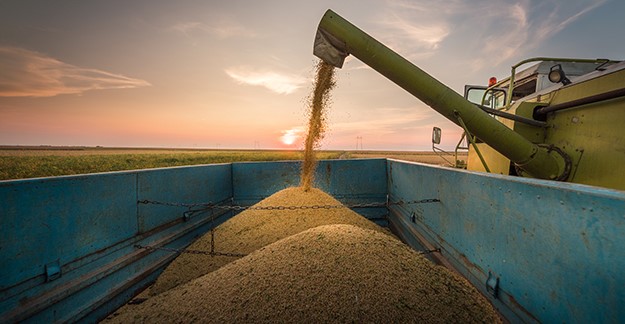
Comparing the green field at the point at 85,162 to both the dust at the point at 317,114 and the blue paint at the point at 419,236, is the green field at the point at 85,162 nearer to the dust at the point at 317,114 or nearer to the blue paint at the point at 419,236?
the dust at the point at 317,114

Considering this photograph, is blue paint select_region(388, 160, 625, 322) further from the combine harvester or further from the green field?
the green field

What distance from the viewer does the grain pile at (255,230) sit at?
127 inches

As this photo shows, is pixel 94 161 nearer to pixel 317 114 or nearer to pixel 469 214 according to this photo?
pixel 317 114

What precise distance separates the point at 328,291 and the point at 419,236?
1.99 meters

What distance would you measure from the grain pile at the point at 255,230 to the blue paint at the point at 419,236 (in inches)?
8.5

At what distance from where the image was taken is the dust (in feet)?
13.8

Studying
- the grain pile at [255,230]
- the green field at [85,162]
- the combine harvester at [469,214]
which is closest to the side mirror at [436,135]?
the combine harvester at [469,214]

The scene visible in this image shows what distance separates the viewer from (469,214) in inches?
88.9

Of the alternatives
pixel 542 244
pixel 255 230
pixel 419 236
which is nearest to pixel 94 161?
pixel 255 230

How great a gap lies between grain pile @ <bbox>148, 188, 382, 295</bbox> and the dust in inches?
22.9

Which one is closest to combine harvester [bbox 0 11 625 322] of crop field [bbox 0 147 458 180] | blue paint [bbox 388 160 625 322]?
blue paint [bbox 388 160 625 322]

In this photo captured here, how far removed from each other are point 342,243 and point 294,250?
411mm

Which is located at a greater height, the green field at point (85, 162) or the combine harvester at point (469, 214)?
the combine harvester at point (469, 214)

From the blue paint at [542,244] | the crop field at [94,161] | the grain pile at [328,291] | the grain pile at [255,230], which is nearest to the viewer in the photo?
the blue paint at [542,244]
